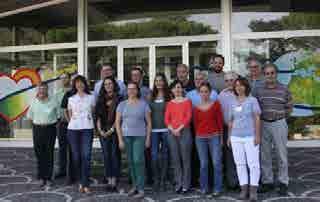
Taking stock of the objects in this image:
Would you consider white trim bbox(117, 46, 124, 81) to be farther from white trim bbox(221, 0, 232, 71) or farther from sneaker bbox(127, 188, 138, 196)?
sneaker bbox(127, 188, 138, 196)

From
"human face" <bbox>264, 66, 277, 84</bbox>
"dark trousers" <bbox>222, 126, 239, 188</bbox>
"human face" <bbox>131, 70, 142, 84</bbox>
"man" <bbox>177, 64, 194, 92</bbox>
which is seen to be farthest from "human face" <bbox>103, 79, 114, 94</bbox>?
"human face" <bbox>264, 66, 277, 84</bbox>

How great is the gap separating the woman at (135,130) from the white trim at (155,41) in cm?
482

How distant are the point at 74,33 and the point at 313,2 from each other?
5809mm

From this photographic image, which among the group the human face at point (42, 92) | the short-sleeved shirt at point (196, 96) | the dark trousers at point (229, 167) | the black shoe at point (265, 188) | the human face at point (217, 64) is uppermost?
the human face at point (217, 64)

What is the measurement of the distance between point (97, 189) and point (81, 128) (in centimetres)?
90

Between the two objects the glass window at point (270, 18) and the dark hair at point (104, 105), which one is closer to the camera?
the dark hair at point (104, 105)

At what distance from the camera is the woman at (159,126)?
5.45 metres

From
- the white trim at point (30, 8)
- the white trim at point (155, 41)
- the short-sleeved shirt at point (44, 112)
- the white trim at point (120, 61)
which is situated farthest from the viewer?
the white trim at point (120, 61)

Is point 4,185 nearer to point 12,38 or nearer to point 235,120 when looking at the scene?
point 235,120

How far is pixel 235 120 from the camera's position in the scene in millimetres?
4996

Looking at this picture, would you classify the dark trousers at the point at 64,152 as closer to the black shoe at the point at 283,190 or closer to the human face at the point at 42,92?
the human face at the point at 42,92

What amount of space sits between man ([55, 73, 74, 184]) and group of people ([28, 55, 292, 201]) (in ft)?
1.06

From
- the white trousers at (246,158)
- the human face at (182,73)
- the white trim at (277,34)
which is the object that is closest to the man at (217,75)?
the human face at (182,73)

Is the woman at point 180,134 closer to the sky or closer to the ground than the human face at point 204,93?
closer to the ground
